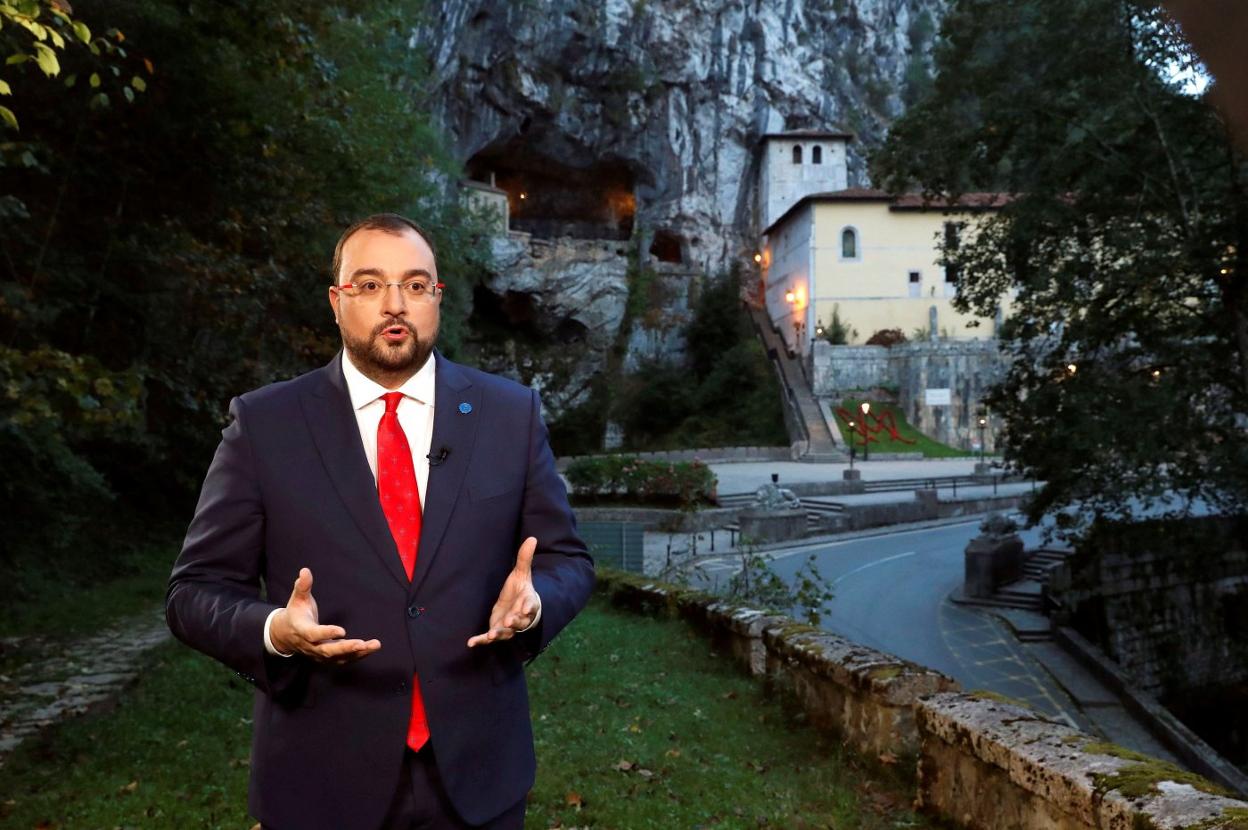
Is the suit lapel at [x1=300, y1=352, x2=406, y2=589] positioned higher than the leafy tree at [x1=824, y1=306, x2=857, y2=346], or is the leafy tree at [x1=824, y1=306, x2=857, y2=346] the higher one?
the leafy tree at [x1=824, y1=306, x2=857, y2=346]

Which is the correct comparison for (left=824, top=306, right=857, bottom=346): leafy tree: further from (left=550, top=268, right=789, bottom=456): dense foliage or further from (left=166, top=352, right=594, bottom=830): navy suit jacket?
(left=166, top=352, right=594, bottom=830): navy suit jacket

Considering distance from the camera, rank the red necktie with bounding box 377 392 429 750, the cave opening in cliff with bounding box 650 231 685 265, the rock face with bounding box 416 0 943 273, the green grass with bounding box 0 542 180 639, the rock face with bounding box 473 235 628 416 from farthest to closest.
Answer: the cave opening in cliff with bounding box 650 231 685 265 < the rock face with bounding box 473 235 628 416 < the rock face with bounding box 416 0 943 273 < the green grass with bounding box 0 542 180 639 < the red necktie with bounding box 377 392 429 750

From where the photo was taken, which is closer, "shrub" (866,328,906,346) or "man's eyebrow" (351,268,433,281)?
"man's eyebrow" (351,268,433,281)

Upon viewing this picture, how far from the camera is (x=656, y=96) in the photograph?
55.8m

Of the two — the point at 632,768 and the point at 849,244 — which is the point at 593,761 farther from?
the point at 849,244

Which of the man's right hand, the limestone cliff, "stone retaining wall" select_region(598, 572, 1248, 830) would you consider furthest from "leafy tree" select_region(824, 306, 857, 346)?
the man's right hand

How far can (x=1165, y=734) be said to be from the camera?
12.9 metres

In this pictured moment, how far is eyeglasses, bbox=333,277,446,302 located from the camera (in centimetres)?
241

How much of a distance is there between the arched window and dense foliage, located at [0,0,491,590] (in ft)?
141

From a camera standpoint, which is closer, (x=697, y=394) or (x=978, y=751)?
(x=978, y=751)

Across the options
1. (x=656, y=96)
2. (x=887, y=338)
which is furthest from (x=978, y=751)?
(x=656, y=96)

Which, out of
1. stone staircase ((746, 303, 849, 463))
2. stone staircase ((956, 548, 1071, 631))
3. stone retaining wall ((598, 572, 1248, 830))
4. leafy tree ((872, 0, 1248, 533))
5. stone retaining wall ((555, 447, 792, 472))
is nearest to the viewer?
stone retaining wall ((598, 572, 1248, 830))

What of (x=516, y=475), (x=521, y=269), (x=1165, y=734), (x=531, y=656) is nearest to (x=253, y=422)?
(x=516, y=475)

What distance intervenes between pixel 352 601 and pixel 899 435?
156 feet
